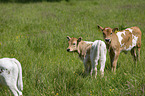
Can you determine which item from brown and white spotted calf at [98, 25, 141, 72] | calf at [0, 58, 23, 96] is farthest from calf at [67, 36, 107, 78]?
calf at [0, 58, 23, 96]

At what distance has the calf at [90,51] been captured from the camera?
3655mm

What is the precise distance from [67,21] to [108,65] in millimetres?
5837

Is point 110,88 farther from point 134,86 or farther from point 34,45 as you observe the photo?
point 34,45

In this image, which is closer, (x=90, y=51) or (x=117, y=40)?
(x=90, y=51)

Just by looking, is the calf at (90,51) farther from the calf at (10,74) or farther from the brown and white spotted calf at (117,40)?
the calf at (10,74)

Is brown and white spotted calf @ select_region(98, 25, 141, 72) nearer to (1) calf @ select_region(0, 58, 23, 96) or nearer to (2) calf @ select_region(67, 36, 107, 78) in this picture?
(2) calf @ select_region(67, 36, 107, 78)

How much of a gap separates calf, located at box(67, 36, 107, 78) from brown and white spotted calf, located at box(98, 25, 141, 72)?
0.49 meters

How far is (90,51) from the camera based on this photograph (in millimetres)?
3863

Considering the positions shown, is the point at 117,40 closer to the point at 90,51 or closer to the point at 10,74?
the point at 90,51

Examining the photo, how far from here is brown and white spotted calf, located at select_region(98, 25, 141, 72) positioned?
13.9ft

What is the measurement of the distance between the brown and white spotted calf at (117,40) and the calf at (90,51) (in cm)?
49

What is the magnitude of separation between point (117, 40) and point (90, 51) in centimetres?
104

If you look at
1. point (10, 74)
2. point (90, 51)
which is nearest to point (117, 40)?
point (90, 51)

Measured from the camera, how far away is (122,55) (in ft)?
17.6
